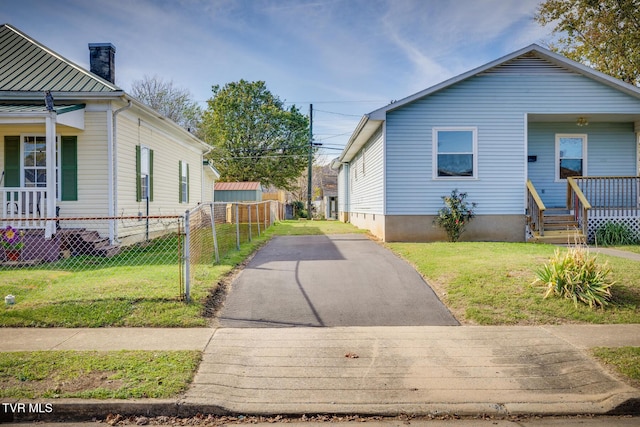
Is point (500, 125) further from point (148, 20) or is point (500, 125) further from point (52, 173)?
point (52, 173)

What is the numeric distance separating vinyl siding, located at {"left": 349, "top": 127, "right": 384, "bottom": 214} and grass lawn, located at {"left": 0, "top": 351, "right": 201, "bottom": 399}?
9824 millimetres

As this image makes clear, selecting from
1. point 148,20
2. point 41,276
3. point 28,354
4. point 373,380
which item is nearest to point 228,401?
point 373,380

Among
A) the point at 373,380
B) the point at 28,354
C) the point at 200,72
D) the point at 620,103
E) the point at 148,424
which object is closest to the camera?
the point at 148,424

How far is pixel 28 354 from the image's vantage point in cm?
455

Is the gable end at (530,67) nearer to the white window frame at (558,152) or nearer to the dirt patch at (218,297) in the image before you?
the white window frame at (558,152)

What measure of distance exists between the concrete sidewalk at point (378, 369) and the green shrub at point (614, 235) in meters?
8.11

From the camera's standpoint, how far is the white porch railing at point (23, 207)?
9.88 metres

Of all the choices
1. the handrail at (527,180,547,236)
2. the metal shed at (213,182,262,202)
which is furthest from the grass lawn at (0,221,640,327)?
the metal shed at (213,182,262,202)

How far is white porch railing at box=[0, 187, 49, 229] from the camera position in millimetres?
9883

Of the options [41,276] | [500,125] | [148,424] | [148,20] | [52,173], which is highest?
[148,20]

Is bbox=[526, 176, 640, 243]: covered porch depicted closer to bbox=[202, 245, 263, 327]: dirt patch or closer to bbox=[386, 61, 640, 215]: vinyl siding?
bbox=[386, 61, 640, 215]: vinyl siding

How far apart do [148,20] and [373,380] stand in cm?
1093

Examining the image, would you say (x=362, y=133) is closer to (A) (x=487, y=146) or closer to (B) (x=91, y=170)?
(A) (x=487, y=146)

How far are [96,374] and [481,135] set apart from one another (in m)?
12.1
